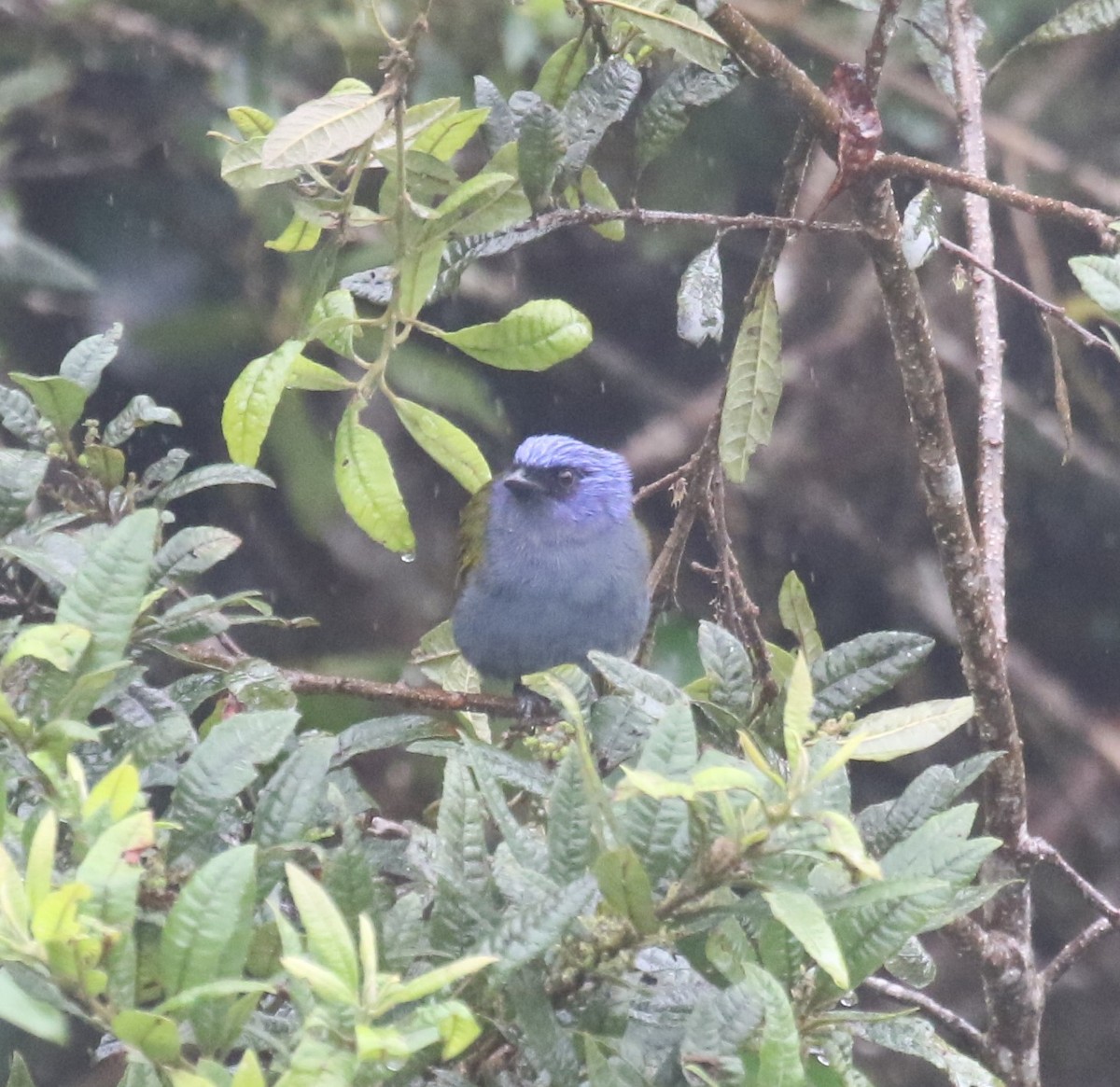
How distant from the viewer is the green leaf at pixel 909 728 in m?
1.82

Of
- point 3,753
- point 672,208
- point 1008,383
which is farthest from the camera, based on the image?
point 1008,383

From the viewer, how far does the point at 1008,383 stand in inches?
203

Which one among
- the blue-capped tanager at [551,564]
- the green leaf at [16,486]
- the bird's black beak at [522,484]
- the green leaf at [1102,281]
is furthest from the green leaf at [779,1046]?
the bird's black beak at [522,484]

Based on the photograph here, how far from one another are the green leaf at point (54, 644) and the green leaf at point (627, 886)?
0.66 metres

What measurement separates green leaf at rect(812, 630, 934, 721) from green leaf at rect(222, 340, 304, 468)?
37.4 inches

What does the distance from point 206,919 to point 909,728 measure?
857 millimetres

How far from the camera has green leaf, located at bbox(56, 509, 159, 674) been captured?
6.04ft

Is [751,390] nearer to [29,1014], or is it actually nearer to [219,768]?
[219,768]

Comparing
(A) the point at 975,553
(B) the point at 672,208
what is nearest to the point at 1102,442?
(B) the point at 672,208

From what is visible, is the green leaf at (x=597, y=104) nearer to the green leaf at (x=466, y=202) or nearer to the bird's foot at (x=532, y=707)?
the green leaf at (x=466, y=202)

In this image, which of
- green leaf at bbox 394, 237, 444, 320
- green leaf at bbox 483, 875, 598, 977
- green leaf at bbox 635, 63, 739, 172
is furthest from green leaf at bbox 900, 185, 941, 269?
green leaf at bbox 483, 875, 598, 977

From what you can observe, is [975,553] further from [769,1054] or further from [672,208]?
[672,208]

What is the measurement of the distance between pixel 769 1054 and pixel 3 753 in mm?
952

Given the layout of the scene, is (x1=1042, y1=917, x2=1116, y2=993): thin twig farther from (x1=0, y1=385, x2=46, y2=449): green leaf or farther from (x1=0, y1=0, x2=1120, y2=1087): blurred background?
(x1=0, y1=385, x2=46, y2=449): green leaf
